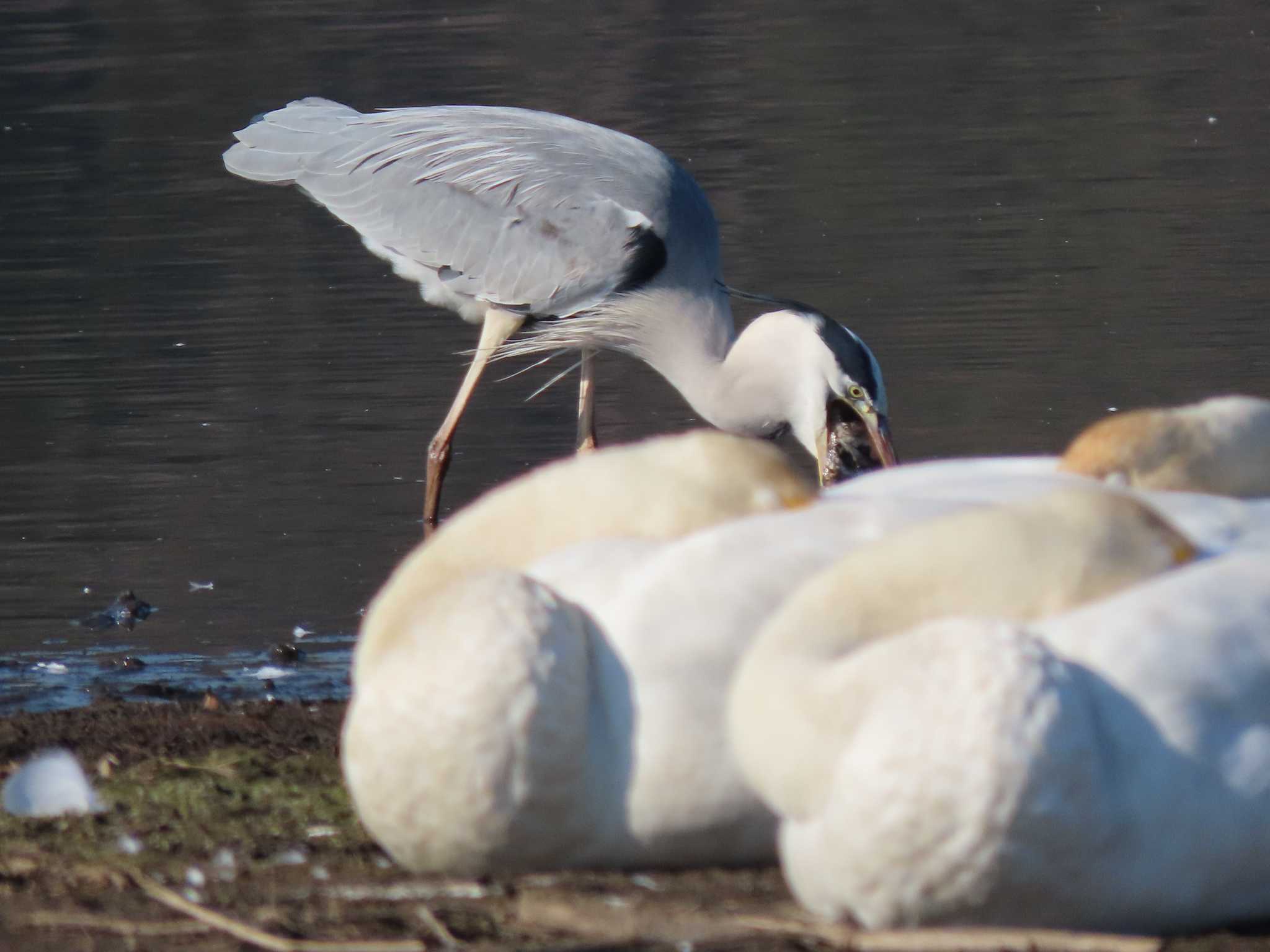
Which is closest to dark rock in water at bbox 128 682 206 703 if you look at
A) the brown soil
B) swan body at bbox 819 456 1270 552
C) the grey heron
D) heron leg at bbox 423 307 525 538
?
the brown soil

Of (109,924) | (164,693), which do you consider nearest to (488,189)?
(164,693)

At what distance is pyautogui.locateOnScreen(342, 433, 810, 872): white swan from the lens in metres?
3.57

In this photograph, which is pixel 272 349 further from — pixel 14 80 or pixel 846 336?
pixel 14 80

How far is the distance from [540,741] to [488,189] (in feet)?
18.0

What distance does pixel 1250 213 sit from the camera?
1330 cm

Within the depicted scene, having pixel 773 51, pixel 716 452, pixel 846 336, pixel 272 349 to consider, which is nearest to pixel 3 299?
pixel 272 349

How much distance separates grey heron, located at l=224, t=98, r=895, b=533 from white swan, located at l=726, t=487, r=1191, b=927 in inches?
163

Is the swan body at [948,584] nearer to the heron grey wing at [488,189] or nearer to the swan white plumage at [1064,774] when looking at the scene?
the swan white plumage at [1064,774]

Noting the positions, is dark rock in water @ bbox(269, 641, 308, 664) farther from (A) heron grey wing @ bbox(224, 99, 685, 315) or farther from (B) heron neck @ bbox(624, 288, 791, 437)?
(A) heron grey wing @ bbox(224, 99, 685, 315)

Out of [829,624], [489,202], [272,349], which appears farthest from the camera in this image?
[272,349]

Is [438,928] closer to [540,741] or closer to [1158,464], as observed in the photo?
[540,741]

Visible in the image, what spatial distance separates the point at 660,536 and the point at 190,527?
399 centimetres

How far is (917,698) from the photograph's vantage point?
127 inches

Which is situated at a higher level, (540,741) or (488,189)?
(540,741)
